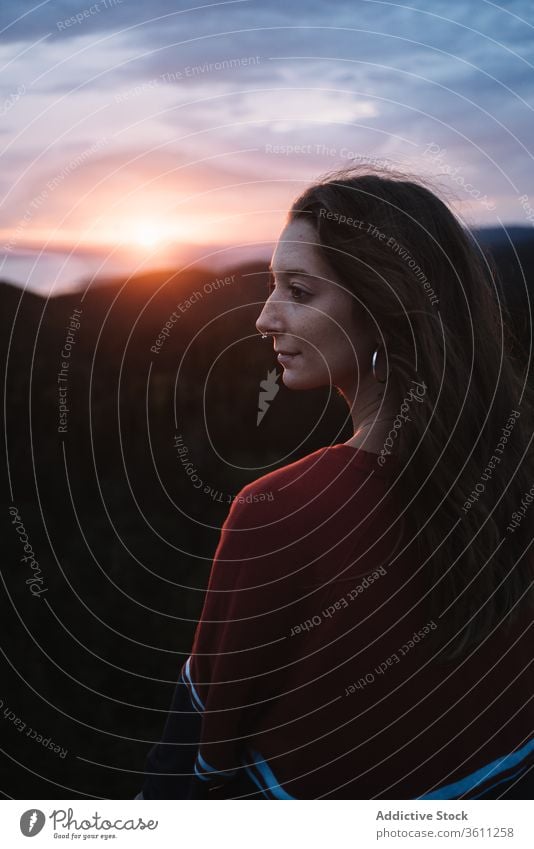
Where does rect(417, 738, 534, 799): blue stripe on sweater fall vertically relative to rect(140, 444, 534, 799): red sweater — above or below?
below

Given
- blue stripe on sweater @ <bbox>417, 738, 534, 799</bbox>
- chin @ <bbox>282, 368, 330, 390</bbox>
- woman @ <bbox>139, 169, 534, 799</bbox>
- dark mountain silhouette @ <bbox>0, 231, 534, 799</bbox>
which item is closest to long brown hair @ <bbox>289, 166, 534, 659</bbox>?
woman @ <bbox>139, 169, 534, 799</bbox>

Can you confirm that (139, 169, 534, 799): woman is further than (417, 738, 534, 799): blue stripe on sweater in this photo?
No

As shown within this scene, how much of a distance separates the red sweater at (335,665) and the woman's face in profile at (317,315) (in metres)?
0.15

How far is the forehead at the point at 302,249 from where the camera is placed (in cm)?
142

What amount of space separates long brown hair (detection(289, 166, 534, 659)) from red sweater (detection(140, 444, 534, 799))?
0.05 metres

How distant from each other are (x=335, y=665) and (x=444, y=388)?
1.62 ft

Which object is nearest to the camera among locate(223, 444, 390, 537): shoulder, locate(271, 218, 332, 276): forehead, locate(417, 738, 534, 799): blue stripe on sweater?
locate(223, 444, 390, 537): shoulder

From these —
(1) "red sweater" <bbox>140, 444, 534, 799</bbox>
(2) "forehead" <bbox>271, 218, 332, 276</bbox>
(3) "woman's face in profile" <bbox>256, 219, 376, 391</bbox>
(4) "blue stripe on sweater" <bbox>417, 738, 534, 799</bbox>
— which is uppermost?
(2) "forehead" <bbox>271, 218, 332, 276</bbox>

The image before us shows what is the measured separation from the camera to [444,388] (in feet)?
4.88

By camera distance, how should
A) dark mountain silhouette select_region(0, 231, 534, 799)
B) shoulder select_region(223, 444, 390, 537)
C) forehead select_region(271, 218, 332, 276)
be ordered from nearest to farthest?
shoulder select_region(223, 444, 390, 537) < forehead select_region(271, 218, 332, 276) < dark mountain silhouette select_region(0, 231, 534, 799)

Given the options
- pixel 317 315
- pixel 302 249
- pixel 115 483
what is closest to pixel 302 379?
pixel 317 315

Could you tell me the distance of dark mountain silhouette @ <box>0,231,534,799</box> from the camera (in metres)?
3.04

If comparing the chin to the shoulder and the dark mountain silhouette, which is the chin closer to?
the shoulder
